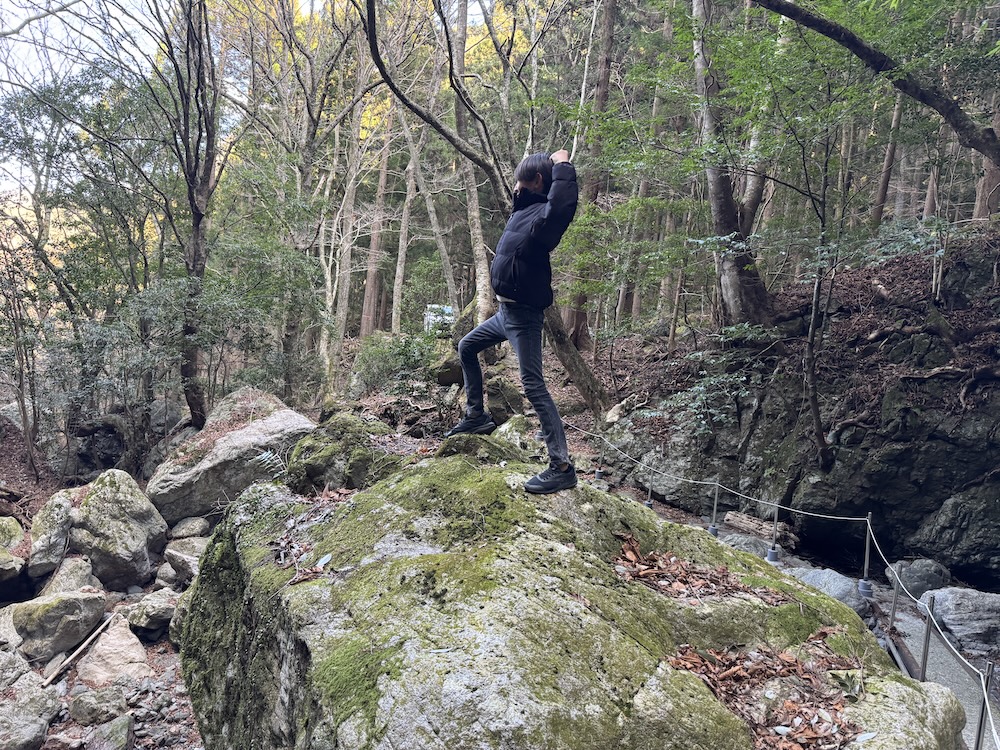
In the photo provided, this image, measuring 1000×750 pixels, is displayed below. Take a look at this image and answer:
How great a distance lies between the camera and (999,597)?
6320 mm

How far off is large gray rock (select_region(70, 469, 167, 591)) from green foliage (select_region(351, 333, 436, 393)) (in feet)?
14.3

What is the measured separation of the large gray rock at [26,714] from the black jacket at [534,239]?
6.06m

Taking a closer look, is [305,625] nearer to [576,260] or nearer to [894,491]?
[894,491]

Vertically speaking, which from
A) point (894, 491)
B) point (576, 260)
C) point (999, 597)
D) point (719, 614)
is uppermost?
point (576, 260)

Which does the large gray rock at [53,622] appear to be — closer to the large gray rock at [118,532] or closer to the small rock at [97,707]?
the large gray rock at [118,532]

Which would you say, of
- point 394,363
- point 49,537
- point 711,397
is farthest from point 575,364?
point 49,537

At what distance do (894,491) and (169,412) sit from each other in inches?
545

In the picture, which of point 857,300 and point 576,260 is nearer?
point 857,300

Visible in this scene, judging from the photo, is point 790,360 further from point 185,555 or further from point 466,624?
point 185,555

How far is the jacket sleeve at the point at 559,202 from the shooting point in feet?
10.8

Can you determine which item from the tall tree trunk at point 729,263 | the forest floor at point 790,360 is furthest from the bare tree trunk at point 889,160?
the tall tree trunk at point 729,263

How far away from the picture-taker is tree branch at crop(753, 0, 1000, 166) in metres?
6.97

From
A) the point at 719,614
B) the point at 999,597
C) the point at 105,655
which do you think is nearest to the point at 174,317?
the point at 105,655

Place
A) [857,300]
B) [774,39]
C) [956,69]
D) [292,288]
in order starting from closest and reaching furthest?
[774,39] → [956,69] → [857,300] → [292,288]
